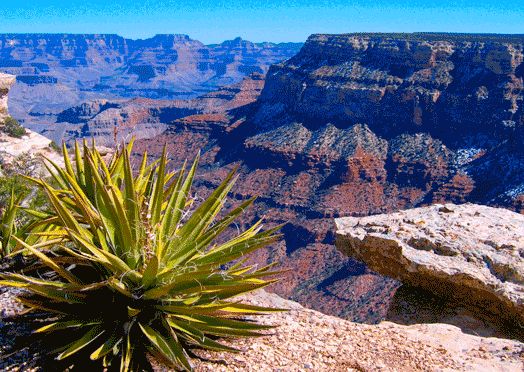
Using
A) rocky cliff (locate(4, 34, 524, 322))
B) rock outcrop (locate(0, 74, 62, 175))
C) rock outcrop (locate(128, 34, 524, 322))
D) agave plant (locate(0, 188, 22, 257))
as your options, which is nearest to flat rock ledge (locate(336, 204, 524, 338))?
agave plant (locate(0, 188, 22, 257))

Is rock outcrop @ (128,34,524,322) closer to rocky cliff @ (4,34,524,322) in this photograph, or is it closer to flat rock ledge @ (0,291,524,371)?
rocky cliff @ (4,34,524,322)

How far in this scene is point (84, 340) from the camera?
10.4ft

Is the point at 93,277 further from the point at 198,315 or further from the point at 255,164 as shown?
the point at 255,164

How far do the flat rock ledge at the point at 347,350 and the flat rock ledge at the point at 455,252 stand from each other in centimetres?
109

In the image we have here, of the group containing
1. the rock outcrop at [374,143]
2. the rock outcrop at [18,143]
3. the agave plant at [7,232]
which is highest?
the agave plant at [7,232]

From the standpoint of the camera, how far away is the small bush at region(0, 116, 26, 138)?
12.8 meters

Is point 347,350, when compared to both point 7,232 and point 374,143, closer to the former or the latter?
point 7,232

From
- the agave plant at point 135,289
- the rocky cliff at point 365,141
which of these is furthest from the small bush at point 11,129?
the rocky cliff at point 365,141

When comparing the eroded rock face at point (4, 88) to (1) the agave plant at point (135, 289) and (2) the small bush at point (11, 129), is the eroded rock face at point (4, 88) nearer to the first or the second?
(2) the small bush at point (11, 129)

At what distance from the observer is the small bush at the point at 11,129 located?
12.8m

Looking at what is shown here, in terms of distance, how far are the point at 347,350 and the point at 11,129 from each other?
1174cm

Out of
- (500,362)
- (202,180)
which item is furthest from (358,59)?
(500,362)

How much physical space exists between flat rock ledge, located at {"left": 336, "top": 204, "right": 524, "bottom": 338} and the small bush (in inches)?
376

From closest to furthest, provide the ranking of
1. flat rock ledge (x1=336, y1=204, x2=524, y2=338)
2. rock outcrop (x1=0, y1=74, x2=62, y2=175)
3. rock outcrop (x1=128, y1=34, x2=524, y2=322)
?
flat rock ledge (x1=336, y1=204, x2=524, y2=338) → rock outcrop (x1=0, y1=74, x2=62, y2=175) → rock outcrop (x1=128, y1=34, x2=524, y2=322)
